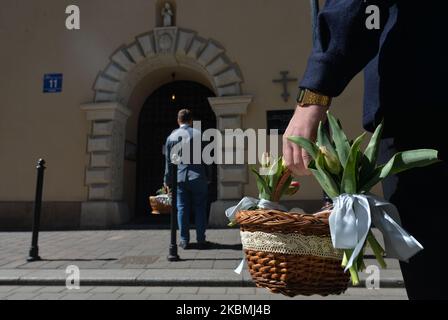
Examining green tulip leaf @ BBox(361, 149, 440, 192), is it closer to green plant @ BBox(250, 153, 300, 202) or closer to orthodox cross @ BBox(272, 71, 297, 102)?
green plant @ BBox(250, 153, 300, 202)

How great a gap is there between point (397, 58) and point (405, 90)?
0.35 feet

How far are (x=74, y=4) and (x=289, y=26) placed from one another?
17.7 feet

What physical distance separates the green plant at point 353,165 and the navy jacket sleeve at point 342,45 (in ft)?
0.57

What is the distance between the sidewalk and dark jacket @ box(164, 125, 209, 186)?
41.6 inches

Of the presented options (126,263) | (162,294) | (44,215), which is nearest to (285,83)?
(126,263)

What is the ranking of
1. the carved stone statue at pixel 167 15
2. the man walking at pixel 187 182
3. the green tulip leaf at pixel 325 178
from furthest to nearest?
1. the carved stone statue at pixel 167 15
2. the man walking at pixel 187 182
3. the green tulip leaf at pixel 325 178

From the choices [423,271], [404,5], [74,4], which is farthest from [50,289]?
[74,4]

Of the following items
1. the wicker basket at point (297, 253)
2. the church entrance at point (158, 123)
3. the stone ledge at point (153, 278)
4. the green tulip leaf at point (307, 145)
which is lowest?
the stone ledge at point (153, 278)

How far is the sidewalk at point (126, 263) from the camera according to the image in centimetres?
393

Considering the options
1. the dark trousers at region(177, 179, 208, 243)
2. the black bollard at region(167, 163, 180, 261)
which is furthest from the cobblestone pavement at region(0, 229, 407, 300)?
the dark trousers at region(177, 179, 208, 243)

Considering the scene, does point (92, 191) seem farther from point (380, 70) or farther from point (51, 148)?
point (380, 70)

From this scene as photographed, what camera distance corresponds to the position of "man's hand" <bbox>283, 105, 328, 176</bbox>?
3.69 feet

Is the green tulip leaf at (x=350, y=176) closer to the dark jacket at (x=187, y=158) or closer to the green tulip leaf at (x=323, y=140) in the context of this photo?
the green tulip leaf at (x=323, y=140)

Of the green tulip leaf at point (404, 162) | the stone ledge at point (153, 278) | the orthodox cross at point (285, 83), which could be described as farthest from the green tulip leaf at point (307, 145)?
the orthodox cross at point (285, 83)
